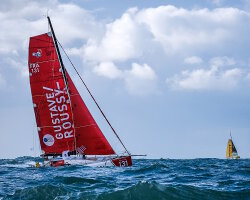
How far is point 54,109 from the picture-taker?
35500mm

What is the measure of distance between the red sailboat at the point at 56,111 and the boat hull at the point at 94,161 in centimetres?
70

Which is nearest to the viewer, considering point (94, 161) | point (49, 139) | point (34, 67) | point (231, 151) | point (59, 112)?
point (94, 161)

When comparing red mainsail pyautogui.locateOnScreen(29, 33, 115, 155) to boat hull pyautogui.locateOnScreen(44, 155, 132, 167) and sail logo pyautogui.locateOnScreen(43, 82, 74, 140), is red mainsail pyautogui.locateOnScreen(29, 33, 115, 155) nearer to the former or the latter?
sail logo pyautogui.locateOnScreen(43, 82, 74, 140)

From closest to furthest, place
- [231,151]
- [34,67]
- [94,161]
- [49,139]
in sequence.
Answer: [94,161]
[34,67]
[49,139]
[231,151]

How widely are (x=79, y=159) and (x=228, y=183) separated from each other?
17505mm

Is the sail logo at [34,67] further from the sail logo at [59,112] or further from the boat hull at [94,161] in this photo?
the boat hull at [94,161]

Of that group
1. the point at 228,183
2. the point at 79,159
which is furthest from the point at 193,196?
the point at 79,159

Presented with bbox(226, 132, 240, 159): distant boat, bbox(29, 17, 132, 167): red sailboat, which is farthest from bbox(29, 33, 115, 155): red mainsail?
bbox(226, 132, 240, 159): distant boat

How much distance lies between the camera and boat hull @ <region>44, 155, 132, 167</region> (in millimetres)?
31909

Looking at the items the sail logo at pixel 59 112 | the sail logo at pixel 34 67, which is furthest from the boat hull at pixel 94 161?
the sail logo at pixel 34 67

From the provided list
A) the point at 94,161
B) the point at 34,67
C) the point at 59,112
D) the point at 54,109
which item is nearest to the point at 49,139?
the point at 59,112

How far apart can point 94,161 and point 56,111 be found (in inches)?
239

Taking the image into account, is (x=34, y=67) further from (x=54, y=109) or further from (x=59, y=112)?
(x=59, y=112)

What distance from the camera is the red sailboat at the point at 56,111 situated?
3534 cm
